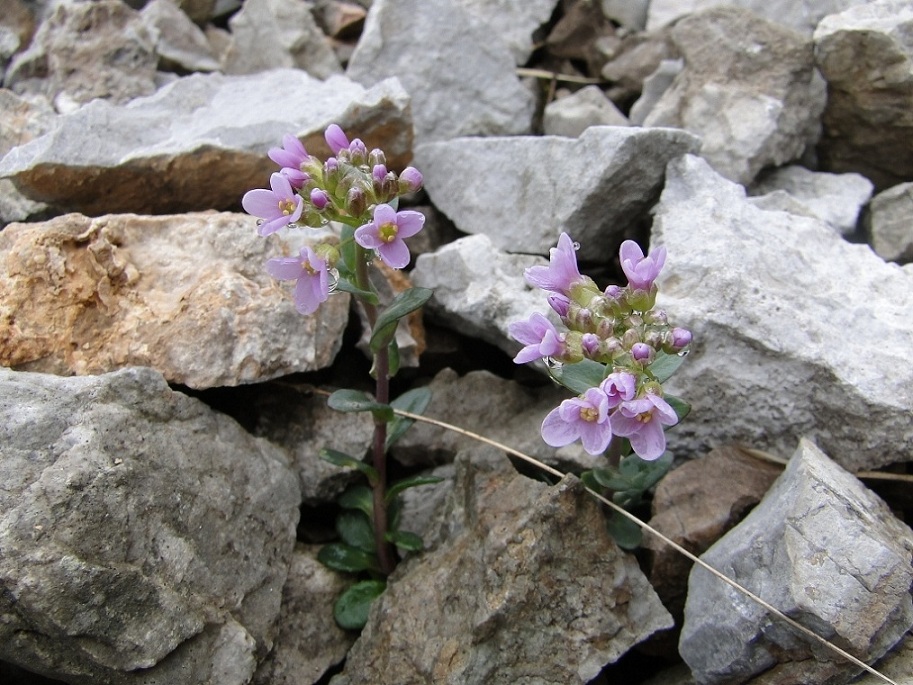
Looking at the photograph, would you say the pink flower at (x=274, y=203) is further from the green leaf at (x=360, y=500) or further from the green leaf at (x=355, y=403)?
the green leaf at (x=360, y=500)

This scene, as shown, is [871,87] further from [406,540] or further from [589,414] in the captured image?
[406,540]

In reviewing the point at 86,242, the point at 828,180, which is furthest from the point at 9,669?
the point at 828,180

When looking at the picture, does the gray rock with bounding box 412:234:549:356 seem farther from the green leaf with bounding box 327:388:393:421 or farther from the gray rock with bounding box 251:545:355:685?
Result: the gray rock with bounding box 251:545:355:685

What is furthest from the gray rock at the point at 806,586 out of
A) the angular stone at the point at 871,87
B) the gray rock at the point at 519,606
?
the angular stone at the point at 871,87

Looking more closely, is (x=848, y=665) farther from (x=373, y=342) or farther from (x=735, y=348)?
(x=373, y=342)

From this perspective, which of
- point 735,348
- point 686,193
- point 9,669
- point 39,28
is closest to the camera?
point 9,669

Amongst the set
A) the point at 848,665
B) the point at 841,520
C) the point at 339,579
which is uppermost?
the point at 841,520
